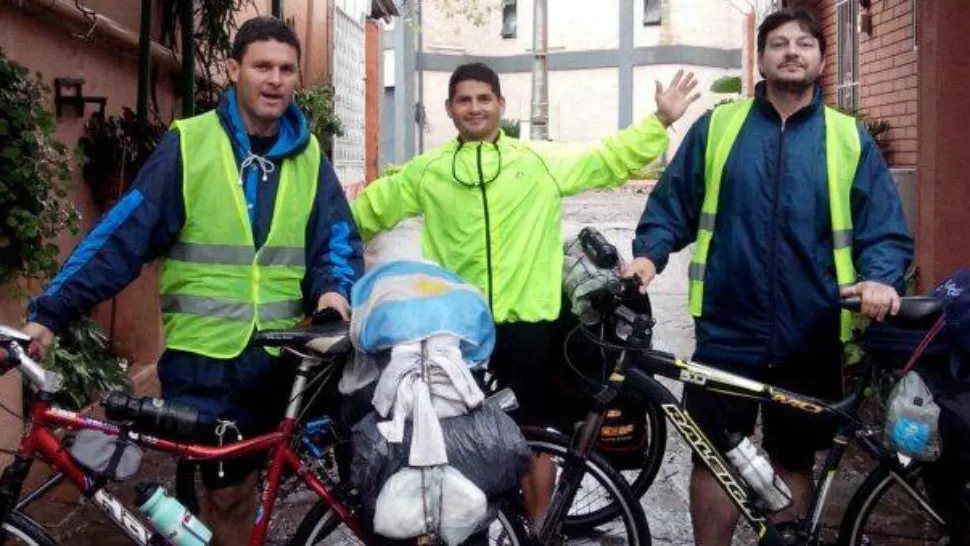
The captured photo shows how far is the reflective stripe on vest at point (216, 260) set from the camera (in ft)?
12.5

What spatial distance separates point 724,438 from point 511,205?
120 cm

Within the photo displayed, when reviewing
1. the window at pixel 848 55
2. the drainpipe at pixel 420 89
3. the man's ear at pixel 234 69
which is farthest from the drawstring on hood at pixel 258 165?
the drainpipe at pixel 420 89

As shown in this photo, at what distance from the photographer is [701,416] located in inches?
168

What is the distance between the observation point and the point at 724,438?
4199 millimetres

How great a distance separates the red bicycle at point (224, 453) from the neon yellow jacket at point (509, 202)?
43.0 inches

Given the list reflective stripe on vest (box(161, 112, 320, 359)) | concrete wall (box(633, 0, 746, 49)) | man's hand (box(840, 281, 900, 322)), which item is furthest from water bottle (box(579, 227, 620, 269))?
concrete wall (box(633, 0, 746, 49))

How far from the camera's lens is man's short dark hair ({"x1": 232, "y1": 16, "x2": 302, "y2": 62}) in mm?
3877

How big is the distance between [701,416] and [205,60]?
17.3 feet

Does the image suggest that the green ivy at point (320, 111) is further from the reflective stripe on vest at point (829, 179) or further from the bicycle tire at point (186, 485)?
the bicycle tire at point (186, 485)

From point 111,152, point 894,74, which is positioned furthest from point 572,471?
point 894,74

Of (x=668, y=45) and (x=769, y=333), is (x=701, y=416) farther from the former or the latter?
(x=668, y=45)

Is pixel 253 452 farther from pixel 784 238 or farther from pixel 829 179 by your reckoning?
pixel 829 179

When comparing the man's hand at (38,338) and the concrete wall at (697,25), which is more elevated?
the concrete wall at (697,25)

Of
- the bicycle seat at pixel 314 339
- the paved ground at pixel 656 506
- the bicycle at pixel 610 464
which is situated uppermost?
the bicycle seat at pixel 314 339
